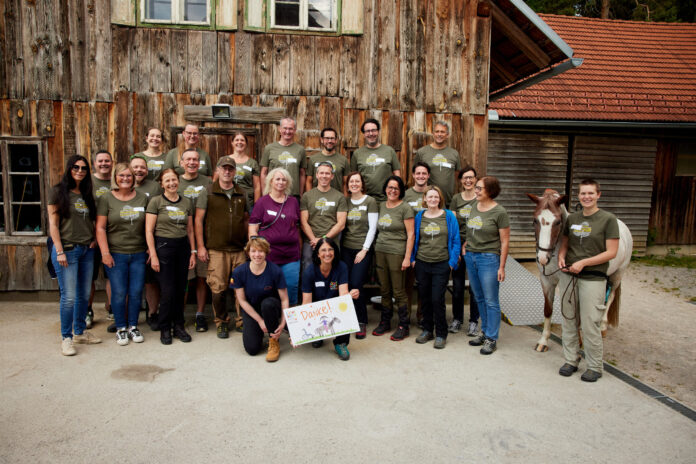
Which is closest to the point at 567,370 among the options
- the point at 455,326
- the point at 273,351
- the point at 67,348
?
the point at 455,326

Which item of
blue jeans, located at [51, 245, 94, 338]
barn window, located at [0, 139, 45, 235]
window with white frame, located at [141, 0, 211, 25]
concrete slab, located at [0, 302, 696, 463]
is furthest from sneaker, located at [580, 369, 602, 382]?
barn window, located at [0, 139, 45, 235]

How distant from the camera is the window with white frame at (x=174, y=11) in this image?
6832 millimetres

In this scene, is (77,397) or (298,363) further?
(298,363)

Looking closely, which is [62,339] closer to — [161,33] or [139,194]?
[139,194]

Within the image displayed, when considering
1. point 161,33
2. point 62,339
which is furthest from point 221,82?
point 62,339

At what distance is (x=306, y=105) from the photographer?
7.18 metres

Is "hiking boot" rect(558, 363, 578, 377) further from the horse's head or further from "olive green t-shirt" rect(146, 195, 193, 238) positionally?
"olive green t-shirt" rect(146, 195, 193, 238)

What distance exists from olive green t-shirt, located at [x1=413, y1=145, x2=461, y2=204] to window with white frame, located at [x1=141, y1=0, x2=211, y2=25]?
353cm

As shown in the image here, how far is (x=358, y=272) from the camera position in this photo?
575cm

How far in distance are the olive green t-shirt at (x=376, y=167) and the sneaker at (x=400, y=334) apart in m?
1.64

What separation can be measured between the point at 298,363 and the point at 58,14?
5.67m

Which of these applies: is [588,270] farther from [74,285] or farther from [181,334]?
[74,285]

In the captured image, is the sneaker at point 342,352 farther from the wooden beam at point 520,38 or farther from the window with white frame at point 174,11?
Answer: the wooden beam at point 520,38

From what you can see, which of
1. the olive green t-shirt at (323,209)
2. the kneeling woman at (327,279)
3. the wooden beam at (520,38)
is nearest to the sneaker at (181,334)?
the kneeling woman at (327,279)
